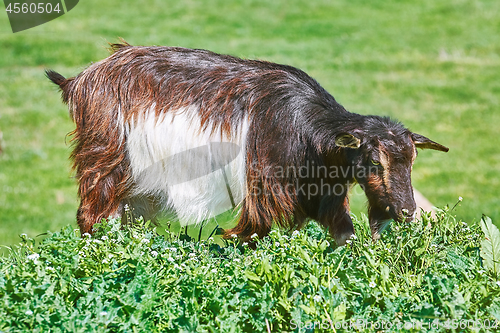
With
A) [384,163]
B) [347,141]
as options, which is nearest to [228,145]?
[347,141]

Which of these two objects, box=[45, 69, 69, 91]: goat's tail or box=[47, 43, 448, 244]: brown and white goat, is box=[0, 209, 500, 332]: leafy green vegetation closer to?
box=[47, 43, 448, 244]: brown and white goat

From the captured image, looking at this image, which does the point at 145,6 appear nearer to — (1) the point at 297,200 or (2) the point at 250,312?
(1) the point at 297,200

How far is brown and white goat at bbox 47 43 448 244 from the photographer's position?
4.33 metres

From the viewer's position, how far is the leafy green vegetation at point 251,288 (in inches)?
128

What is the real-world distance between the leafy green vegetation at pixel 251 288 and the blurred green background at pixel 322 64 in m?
5.26

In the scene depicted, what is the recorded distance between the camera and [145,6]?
59.2 ft

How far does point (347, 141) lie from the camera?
4.16 meters

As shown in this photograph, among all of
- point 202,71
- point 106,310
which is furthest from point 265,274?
point 202,71

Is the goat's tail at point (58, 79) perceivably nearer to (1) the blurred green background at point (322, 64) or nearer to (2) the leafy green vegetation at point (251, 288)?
(2) the leafy green vegetation at point (251, 288)

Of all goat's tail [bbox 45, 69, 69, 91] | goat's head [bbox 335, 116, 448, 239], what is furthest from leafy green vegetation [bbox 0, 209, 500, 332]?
goat's tail [bbox 45, 69, 69, 91]

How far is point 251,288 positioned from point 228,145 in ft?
4.93

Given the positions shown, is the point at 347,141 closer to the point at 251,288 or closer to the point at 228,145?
the point at 228,145

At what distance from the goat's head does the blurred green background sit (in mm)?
5344

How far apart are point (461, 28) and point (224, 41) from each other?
6829mm
